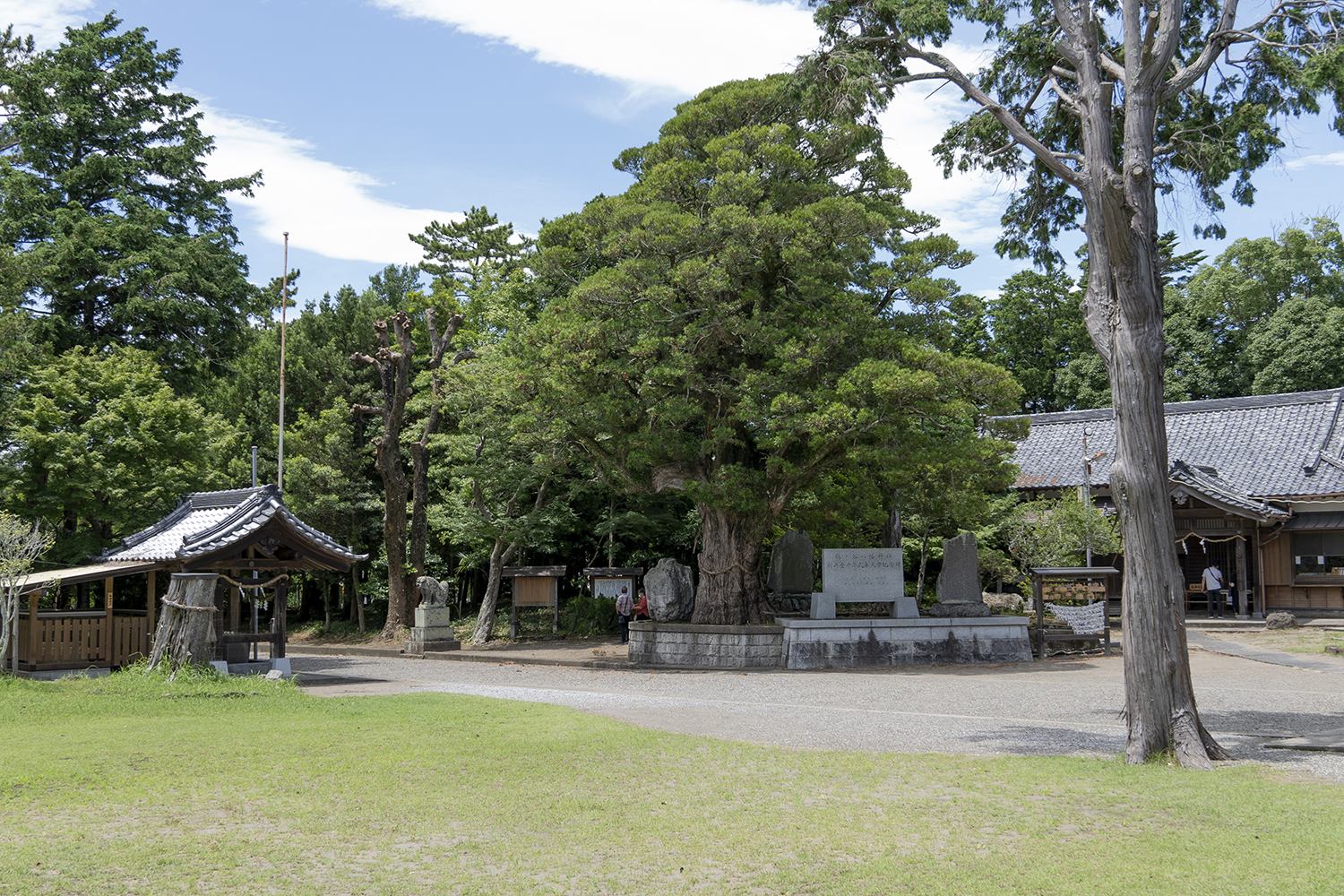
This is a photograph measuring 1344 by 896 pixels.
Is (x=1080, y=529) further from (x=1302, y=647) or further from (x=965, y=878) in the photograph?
(x=965, y=878)

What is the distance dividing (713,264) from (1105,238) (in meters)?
10.1

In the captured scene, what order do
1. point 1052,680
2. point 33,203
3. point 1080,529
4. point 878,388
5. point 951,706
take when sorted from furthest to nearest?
point 33,203, point 1080,529, point 878,388, point 1052,680, point 951,706

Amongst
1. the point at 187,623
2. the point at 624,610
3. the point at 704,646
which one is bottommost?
the point at 704,646

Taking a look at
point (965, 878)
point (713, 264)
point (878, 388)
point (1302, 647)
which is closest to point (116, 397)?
point (713, 264)

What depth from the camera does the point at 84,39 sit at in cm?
2817

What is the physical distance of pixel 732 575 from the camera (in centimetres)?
2092

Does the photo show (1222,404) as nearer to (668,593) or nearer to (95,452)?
(668,593)

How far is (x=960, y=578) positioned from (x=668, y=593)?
6.26 meters

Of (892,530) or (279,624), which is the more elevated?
(892,530)

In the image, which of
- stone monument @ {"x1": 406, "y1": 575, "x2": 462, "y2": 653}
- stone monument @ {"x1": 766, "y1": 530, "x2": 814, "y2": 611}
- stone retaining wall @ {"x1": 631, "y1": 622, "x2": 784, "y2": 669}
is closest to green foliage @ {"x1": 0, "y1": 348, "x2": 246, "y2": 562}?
stone monument @ {"x1": 406, "y1": 575, "x2": 462, "y2": 653}

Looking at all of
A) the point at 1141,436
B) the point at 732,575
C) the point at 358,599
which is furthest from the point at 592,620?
the point at 1141,436

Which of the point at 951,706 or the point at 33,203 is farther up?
the point at 33,203

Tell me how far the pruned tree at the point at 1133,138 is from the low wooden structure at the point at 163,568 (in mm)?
11746

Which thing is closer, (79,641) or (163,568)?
(79,641)
